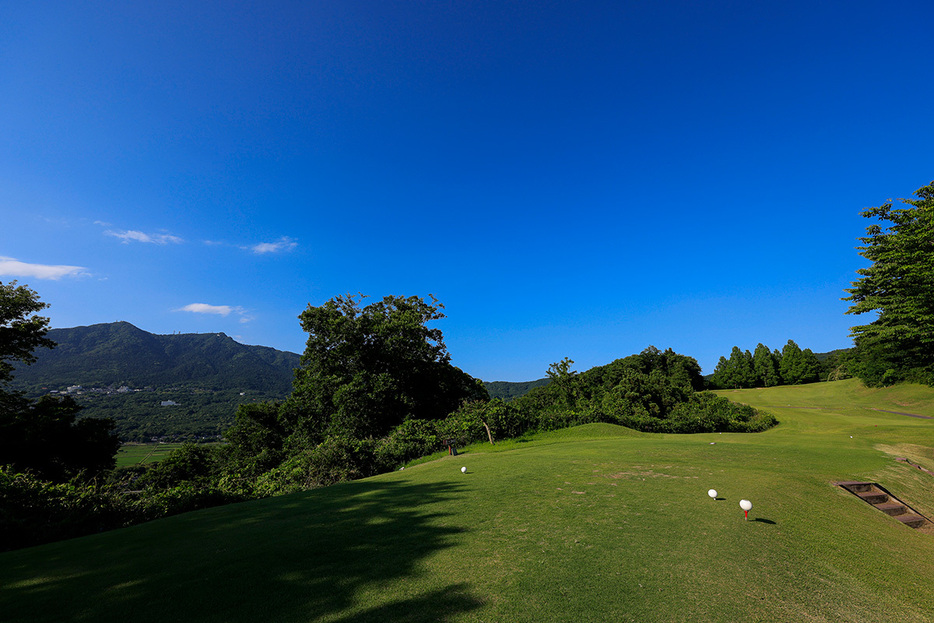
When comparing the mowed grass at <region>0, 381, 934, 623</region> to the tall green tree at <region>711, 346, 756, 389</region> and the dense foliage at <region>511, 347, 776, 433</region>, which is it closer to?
the dense foliage at <region>511, 347, 776, 433</region>

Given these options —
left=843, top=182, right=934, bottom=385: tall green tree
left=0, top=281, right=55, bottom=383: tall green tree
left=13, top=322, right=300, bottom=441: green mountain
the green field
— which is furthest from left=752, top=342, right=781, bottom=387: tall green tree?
the green field

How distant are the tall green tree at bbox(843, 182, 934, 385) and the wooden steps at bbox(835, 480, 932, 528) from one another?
2712 centimetres

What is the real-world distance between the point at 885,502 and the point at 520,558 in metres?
8.99

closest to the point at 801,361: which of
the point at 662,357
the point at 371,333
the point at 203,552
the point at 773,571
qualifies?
the point at 662,357

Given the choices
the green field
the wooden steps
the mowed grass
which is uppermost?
the mowed grass

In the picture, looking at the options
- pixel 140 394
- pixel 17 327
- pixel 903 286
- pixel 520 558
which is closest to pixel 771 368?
pixel 903 286

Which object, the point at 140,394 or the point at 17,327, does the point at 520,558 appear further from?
the point at 140,394

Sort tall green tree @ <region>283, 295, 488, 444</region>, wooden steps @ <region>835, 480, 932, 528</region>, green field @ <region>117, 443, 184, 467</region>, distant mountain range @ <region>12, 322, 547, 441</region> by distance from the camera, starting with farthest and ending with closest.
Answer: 1. distant mountain range @ <region>12, 322, 547, 441</region>
2. green field @ <region>117, 443, 184, 467</region>
3. tall green tree @ <region>283, 295, 488, 444</region>
4. wooden steps @ <region>835, 480, 932, 528</region>

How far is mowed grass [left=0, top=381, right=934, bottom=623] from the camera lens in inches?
141

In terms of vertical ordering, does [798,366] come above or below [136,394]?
above

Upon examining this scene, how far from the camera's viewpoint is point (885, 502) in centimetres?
786

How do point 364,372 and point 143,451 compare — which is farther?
point 143,451

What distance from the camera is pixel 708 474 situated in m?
9.11

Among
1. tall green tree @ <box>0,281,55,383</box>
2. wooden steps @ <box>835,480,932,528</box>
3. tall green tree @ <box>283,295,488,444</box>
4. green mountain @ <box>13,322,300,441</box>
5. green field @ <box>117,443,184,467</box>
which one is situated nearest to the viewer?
wooden steps @ <box>835,480,932,528</box>
